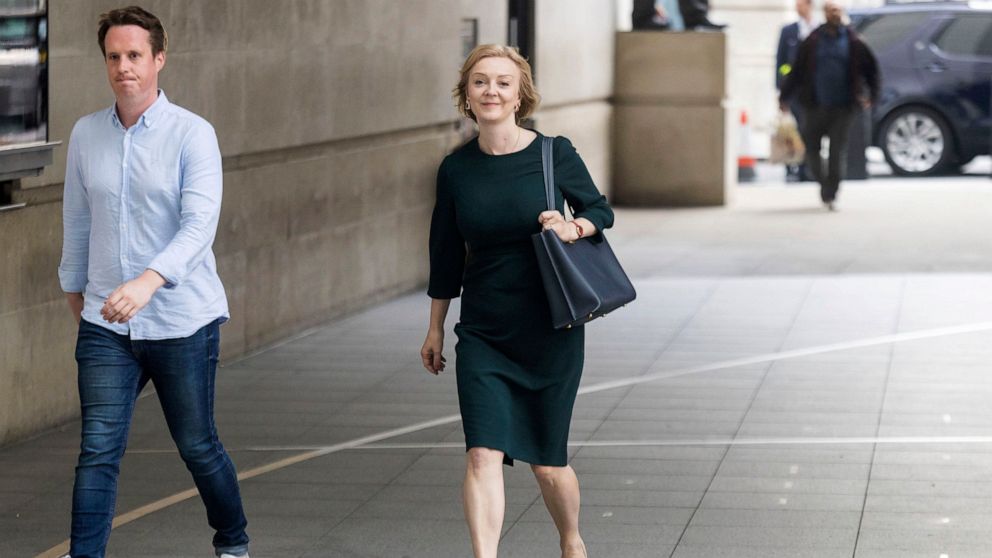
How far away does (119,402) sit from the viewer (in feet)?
17.2

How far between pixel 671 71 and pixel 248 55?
9.25m

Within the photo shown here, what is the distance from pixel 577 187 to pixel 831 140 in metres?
13.0

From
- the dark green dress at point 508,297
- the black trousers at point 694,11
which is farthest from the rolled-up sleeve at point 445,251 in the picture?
the black trousers at point 694,11

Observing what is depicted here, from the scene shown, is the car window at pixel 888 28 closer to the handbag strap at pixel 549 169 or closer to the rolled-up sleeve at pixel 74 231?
the handbag strap at pixel 549 169

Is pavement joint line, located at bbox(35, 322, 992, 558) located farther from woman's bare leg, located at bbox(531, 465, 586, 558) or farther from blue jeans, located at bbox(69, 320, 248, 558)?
woman's bare leg, located at bbox(531, 465, 586, 558)

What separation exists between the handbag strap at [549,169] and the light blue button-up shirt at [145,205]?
915 mm

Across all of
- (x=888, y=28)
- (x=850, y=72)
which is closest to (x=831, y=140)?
(x=850, y=72)

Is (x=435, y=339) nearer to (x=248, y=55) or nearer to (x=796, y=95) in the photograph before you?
(x=248, y=55)

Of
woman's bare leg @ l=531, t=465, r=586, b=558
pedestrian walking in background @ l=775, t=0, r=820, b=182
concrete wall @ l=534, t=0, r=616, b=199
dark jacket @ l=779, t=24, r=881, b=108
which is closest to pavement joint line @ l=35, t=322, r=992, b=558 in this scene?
woman's bare leg @ l=531, t=465, r=586, b=558

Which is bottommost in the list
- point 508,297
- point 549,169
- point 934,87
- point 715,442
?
point 715,442

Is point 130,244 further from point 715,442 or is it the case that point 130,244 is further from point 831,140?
point 831,140

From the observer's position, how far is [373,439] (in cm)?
800

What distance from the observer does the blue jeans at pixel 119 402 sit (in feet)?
17.1

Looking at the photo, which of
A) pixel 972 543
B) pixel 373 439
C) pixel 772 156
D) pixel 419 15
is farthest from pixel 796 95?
pixel 972 543
